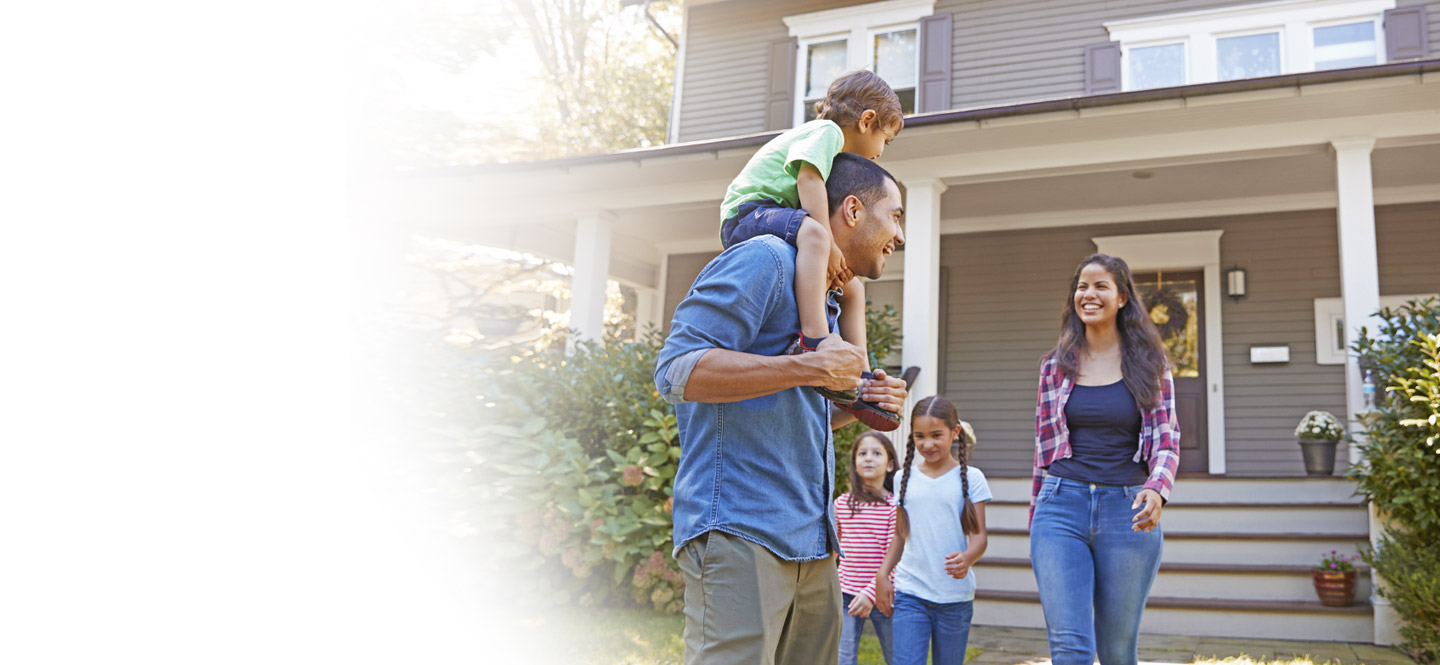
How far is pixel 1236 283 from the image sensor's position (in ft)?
29.0

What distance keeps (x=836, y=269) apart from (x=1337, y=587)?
5520 mm

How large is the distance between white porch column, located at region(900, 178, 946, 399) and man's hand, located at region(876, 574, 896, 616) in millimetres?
3714

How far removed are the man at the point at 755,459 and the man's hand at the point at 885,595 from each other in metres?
2.00

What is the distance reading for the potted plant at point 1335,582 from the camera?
5.66 meters

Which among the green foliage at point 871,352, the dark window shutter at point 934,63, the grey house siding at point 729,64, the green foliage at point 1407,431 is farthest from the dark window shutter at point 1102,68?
the green foliage at point 1407,431

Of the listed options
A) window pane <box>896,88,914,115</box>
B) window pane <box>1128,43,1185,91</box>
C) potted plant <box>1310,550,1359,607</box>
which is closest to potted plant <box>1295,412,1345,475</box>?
potted plant <box>1310,550,1359,607</box>

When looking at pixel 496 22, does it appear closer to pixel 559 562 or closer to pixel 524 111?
pixel 524 111

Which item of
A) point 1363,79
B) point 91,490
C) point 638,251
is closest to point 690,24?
point 638,251

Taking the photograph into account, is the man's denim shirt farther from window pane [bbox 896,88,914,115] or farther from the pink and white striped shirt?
window pane [bbox 896,88,914,115]

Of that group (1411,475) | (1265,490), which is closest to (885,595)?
(1411,475)

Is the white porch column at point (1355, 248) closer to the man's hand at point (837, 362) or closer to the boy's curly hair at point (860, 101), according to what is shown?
the boy's curly hair at point (860, 101)

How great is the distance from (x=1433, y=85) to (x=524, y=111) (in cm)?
1851

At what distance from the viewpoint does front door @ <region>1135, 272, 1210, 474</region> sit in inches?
353

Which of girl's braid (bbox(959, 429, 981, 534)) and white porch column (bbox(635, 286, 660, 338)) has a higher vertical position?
white porch column (bbox(635, 286, 660, 338))
